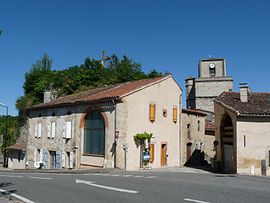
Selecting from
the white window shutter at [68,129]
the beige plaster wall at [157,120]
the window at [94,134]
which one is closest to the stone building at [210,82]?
the beige plaster wall at [157,120]

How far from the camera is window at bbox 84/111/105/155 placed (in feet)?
77.5

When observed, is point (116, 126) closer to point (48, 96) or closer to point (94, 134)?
point (94, 134)

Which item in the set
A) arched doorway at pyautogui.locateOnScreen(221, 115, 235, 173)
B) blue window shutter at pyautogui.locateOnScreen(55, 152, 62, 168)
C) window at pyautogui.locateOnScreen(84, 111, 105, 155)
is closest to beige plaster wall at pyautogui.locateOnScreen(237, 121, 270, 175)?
arched doorway at pyautogui.locateOnScreen(221, 115, 235, 173)

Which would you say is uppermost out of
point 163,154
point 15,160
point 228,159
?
point 163,154

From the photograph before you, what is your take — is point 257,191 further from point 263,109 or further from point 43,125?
point 43,125

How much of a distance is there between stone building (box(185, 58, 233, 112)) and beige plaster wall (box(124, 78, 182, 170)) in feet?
87.5

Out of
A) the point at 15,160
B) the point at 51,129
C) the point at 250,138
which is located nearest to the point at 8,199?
the point at 250,138

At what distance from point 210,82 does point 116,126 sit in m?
34.1

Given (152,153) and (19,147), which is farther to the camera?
(19,147)

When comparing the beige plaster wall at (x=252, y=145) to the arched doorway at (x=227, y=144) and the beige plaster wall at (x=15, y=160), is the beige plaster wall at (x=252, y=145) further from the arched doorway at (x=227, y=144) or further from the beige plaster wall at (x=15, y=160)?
the beige plaster wall at (x=15, y=160)

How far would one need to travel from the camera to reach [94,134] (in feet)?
80.0

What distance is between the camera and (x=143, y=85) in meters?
23.6

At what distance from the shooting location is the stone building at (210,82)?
52.1 m

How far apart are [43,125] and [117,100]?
12.0m
